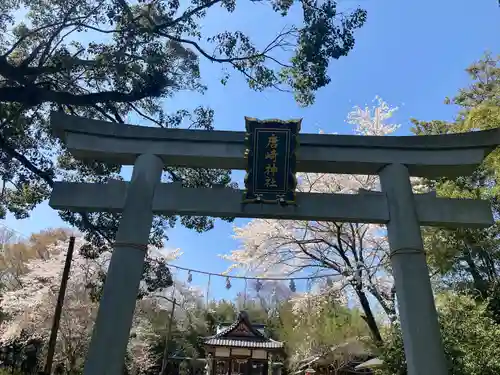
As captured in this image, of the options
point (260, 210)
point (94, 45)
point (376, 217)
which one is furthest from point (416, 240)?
point (94, 45)

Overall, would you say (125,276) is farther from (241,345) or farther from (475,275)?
(241,345)

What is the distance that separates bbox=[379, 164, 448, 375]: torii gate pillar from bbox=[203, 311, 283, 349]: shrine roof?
13955mm

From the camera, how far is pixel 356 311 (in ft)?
76.7

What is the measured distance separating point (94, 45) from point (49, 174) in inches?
132

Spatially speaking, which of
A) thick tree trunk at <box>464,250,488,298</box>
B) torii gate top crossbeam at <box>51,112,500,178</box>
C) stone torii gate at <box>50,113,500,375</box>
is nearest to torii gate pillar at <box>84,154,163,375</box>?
stone torii gate at <box>50,113,500,375</box>

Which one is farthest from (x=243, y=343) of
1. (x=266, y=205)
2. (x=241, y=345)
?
(x=266, y=205)

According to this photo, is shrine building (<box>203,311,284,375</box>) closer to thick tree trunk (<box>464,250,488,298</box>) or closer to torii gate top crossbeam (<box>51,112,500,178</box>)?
thick tree trunk (<box>464,250,488,298</box>)

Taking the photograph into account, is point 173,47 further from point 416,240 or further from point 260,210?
point 416,240

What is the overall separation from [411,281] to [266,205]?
1859 millimetres

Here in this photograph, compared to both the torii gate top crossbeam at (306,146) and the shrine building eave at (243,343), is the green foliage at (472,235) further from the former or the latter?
the shrine building eave at (243,343)

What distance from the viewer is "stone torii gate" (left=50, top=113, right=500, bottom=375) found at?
474 cm

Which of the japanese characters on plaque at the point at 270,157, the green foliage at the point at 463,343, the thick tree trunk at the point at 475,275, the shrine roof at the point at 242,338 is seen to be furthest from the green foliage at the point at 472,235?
the shrine roof at the point at 242,338

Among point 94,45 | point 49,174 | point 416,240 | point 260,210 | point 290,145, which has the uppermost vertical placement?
point 94,45

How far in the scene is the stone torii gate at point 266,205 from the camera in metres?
4.74
